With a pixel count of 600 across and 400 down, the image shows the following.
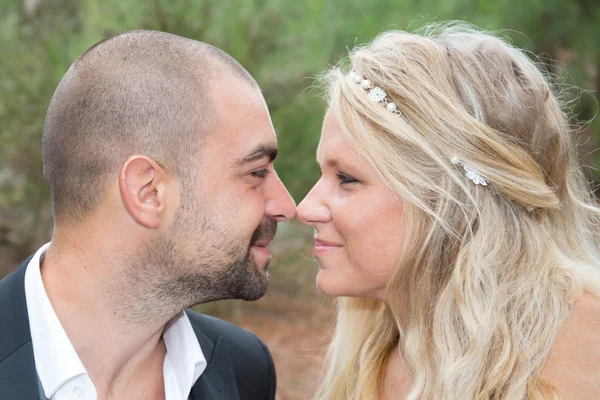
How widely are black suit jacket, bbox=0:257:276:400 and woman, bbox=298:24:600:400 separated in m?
0.51

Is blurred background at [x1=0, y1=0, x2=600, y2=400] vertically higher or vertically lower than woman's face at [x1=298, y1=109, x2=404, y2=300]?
lower

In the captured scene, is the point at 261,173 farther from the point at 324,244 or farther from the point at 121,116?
the point at 121,116

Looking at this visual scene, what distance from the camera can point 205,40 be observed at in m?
6.13

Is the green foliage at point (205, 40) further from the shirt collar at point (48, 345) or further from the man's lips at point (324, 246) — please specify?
the shirt collar at point (48, 345)

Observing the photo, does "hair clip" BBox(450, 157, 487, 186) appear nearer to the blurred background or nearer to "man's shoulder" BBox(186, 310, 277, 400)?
"man's shoulder" BBox(186, 310, 277, 400)

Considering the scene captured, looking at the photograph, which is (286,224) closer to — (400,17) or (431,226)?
(400,17)

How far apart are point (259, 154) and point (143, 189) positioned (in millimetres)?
465

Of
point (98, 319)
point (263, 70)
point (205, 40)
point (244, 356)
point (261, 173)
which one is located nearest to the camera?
point (98, 319)

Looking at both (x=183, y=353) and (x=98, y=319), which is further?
(x=183, y=353)

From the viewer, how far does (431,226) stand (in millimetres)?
2857

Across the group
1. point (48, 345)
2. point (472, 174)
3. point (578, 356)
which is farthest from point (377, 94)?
point (48, 345)

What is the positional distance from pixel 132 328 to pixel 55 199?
1.80ft

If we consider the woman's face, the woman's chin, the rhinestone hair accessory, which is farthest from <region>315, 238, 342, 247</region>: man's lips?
the rhinestone hair accessory

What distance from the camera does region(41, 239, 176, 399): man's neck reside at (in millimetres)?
2748
